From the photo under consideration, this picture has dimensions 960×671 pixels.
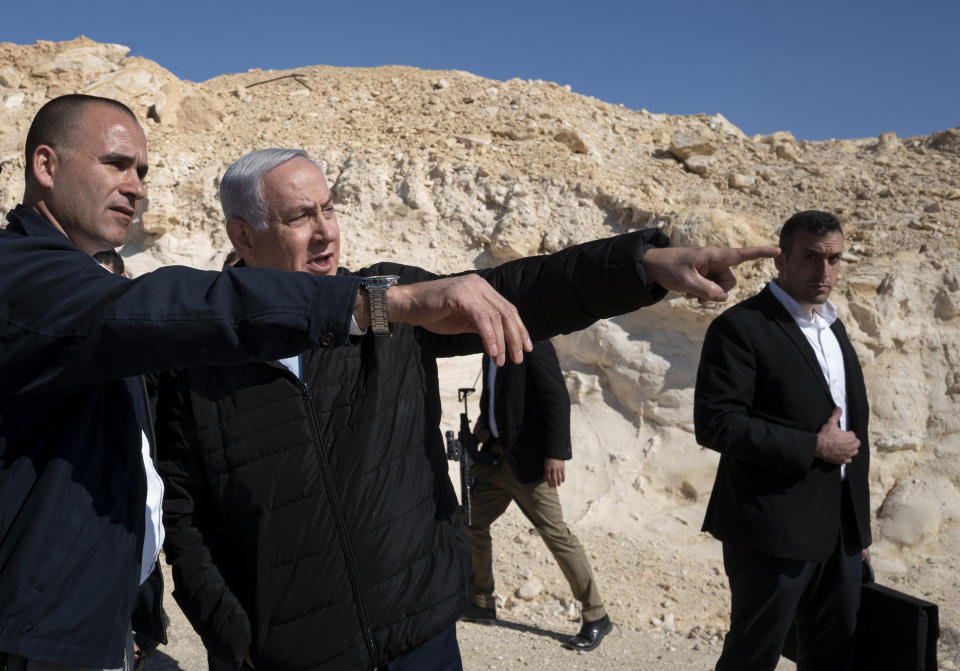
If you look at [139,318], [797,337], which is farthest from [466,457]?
[139,318]

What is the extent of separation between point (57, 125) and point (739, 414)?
2.85 metres

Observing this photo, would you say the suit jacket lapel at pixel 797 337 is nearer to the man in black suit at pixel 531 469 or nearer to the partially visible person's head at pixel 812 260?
the partially visible person's head at pixel 812 260

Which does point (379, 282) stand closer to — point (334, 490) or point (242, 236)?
point (334, 490)

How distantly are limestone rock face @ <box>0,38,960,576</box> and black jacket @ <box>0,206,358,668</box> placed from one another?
6038mm

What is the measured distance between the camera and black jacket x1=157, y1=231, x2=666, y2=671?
2.16m

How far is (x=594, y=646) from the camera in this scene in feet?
16.7

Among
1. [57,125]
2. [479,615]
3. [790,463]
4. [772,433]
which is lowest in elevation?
[479,615]

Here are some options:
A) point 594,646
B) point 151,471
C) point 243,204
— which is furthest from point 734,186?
point 151,471

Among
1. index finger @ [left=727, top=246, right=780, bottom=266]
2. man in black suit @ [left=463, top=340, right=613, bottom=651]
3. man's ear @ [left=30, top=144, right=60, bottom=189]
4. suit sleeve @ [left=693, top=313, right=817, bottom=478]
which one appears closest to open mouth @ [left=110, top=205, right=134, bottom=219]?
man's ear @ [left=30, top=144, right=60, bottom=189]

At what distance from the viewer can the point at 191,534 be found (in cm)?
242

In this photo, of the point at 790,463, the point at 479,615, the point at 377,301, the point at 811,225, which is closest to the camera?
the point at 377,301

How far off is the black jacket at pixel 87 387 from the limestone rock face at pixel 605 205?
238 inches

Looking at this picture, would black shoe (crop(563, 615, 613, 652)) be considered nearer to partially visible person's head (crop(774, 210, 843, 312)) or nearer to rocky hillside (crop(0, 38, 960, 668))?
rocky hillside (crop(0, 38, 960, 668))

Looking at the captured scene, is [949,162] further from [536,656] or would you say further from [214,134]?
[214,134]
